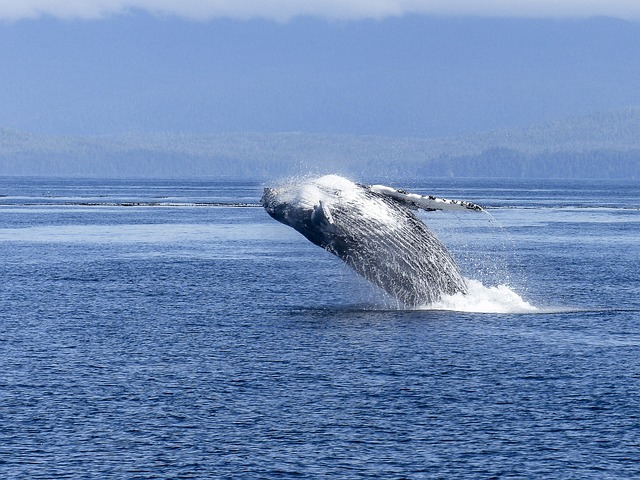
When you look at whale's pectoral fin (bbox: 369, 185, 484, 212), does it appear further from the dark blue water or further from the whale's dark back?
the dark blue water

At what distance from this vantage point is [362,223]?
91.8ft

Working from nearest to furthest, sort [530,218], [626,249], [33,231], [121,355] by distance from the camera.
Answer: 1. [121,355]
2. [626,249]
3. [33,231]
4. [530,218]

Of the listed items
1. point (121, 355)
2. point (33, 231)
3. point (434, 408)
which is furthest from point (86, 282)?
point (33, 231)

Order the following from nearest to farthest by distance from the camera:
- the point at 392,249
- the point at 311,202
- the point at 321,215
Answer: the point at 321,215, the point at 311,202, the point at 392,249

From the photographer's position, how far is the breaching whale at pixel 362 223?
90.3 ft

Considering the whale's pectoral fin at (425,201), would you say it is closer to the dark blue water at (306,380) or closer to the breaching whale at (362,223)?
the breaching whale at (362,223)

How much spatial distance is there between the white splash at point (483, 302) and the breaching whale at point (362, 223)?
2249 millimetres

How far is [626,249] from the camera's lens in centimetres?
6328

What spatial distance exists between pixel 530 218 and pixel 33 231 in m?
45.0

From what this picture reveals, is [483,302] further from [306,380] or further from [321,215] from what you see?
[306,380]

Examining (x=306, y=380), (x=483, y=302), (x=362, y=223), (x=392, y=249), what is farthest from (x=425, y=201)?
(x=483, y=302)

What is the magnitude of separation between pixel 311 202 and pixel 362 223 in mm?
1401

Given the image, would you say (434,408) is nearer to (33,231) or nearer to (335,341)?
(335,341)

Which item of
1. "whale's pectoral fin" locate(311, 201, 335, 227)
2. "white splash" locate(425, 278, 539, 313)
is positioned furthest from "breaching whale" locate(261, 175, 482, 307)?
"white splash" locate(425, 278, 539, 313)
